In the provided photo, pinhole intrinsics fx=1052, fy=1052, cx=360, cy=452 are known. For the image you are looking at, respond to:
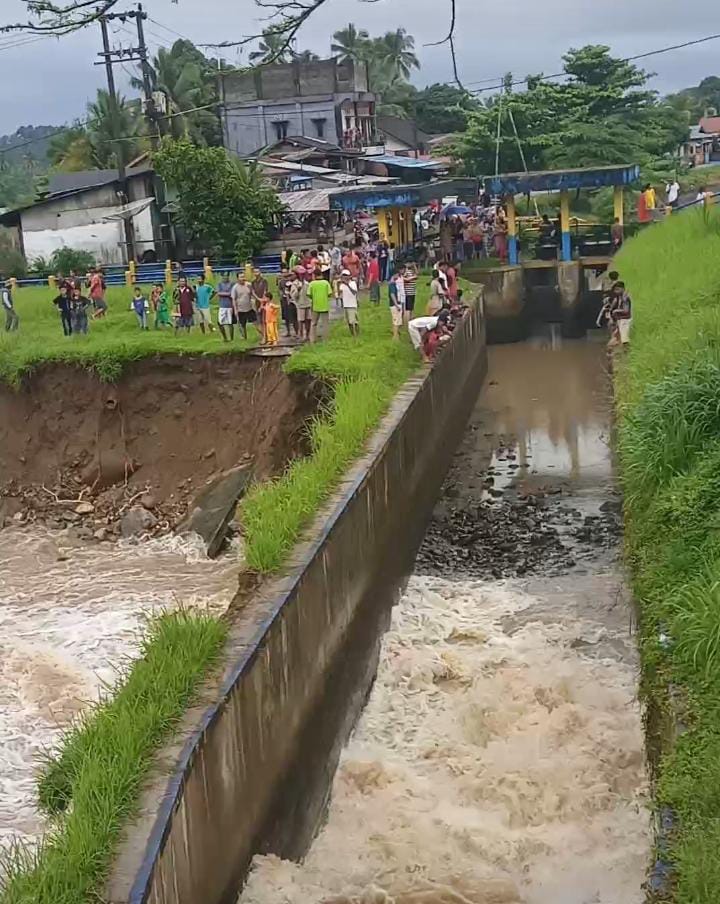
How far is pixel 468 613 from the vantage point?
471 inches

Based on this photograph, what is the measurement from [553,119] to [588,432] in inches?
1035

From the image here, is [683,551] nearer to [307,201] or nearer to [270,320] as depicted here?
[270,320]

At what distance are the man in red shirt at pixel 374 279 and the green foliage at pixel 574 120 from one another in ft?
55.2

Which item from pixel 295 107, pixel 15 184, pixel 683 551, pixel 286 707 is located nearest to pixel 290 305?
pixel 683 551

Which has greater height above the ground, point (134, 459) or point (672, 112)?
point (672, 112)

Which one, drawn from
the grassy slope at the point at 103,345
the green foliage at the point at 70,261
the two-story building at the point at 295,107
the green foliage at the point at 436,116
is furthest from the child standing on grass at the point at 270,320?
the green foliage at the point at 436,116

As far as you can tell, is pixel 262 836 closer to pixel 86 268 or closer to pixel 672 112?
pixel 86 268

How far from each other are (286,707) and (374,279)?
623 inches

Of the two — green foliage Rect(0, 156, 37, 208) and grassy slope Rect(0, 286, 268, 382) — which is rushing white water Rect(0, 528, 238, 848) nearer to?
grassy slope Rect(0, 286, 268, 382)

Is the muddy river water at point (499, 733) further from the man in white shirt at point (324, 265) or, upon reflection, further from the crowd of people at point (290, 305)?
the man in white shirt at point (324, 265)

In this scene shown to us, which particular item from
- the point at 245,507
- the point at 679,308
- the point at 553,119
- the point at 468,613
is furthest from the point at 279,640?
the point at 553,119

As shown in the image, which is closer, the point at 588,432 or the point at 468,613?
the point at 468,613

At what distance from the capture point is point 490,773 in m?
8.86

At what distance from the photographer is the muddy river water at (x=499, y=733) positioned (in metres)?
7.51
